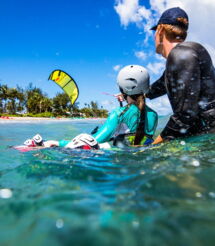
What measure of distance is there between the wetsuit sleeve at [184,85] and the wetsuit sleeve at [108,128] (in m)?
1.09

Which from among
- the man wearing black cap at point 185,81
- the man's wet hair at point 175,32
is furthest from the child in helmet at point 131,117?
the man's wet hair at point 175,32

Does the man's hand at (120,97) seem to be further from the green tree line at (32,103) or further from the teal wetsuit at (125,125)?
the green tree line at (32,103)

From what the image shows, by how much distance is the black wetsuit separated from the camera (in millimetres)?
2953

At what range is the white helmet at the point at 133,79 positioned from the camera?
3988 millimetres

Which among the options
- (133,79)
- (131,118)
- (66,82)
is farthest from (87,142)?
(66,82)

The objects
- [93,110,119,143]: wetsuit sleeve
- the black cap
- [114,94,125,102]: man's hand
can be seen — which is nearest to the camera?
the black cap

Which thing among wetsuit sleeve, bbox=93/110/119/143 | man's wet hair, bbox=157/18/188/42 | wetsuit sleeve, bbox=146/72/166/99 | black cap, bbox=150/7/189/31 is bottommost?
wetsuit sleeve, bbox=93/110/119/143

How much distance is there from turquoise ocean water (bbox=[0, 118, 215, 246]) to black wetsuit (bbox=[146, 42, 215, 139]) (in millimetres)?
726

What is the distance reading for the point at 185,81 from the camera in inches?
116

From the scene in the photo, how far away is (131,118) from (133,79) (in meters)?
0.69

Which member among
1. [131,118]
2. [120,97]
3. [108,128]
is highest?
[120,97]

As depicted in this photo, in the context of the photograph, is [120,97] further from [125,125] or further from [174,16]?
[174,16]

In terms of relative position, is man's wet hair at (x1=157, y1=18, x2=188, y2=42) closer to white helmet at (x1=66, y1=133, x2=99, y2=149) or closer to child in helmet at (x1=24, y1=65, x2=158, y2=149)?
child in helmet at (x1=24, y1=65, x2=158, y2=149)

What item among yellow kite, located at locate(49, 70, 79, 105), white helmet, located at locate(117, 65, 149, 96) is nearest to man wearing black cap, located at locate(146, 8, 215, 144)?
white helmet, located at locate(117, 65, 149, 96)
